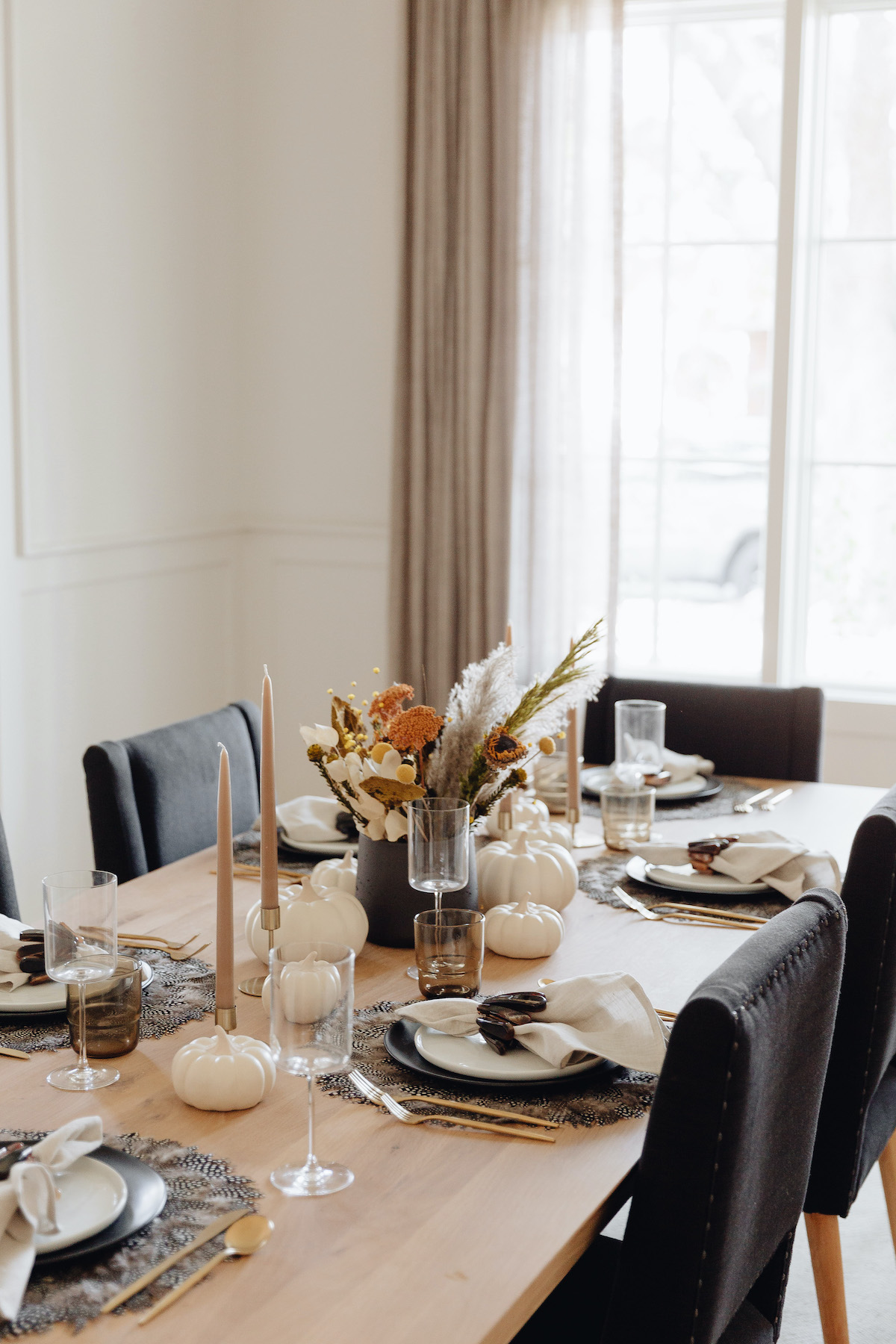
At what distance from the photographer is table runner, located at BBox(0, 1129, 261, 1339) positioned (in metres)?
0.92

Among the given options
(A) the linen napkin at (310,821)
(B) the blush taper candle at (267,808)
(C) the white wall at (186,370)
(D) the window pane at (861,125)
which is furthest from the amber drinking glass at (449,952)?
(D) the window pane at (861,125)

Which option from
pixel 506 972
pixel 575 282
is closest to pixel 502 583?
pixel 575 282

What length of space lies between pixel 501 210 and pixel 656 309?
0.51 metres

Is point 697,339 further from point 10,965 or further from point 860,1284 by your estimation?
point 10,965

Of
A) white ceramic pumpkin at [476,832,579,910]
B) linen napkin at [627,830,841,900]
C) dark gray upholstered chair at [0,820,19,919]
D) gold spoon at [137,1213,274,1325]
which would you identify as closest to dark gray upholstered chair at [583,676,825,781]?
linen napkin at [627,830,841,900]

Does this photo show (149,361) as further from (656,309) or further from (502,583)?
(656,309)

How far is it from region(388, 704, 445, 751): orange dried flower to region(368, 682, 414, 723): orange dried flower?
3cm

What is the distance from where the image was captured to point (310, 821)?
2.10m

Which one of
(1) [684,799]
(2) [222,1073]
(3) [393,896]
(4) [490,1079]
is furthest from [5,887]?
(1) [684,799]

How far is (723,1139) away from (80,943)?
616 mm

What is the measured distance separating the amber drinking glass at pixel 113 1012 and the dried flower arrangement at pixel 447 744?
387mm

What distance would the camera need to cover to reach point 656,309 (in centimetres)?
388

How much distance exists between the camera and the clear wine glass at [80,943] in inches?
49.9

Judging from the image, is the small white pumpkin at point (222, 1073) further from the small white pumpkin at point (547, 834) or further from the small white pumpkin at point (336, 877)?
the small white pumpkin at point (547, 834)
